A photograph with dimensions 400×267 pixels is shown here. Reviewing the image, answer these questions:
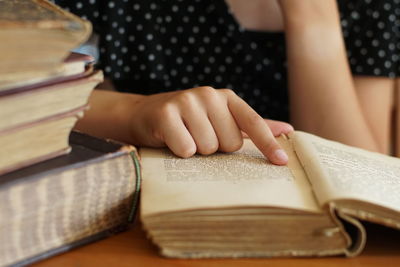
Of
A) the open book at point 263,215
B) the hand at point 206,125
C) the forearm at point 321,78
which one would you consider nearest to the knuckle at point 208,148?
the hand at point 206,125

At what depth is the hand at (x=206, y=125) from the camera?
0.67m

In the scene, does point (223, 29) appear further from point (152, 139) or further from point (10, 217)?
point (10, 217)

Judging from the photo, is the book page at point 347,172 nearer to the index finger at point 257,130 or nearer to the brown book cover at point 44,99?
the index finger at point 257,130

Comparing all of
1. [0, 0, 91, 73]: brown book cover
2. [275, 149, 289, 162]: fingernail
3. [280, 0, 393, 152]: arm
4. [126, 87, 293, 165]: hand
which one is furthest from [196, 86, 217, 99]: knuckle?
[280, 0, 393, 152]: arm

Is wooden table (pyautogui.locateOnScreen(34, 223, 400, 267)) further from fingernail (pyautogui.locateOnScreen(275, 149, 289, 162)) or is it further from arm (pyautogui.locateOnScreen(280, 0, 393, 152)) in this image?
arm (pyautogui.locateOnScreen(280, 0, 393, 152))

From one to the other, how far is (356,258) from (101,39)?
2.72ft

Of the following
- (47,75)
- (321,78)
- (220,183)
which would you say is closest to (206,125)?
(220,183)

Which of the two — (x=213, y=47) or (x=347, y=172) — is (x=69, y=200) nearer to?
(x=347, y=172)

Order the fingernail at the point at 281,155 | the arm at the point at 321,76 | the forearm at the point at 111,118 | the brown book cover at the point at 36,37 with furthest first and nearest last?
the arm at the point at 321,76
the forearm at the point at 111,118
the fingernail at the point at 281,155
the brown book cover at the point at 36,37

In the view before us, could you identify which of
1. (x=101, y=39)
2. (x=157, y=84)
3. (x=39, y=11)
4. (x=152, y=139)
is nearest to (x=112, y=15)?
(x=101, y=39)

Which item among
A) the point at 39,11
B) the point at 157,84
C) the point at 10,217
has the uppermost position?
the point at 39,11

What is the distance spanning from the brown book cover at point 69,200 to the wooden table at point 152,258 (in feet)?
0.04

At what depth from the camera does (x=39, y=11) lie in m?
0.52

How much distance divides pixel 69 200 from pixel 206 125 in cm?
20
